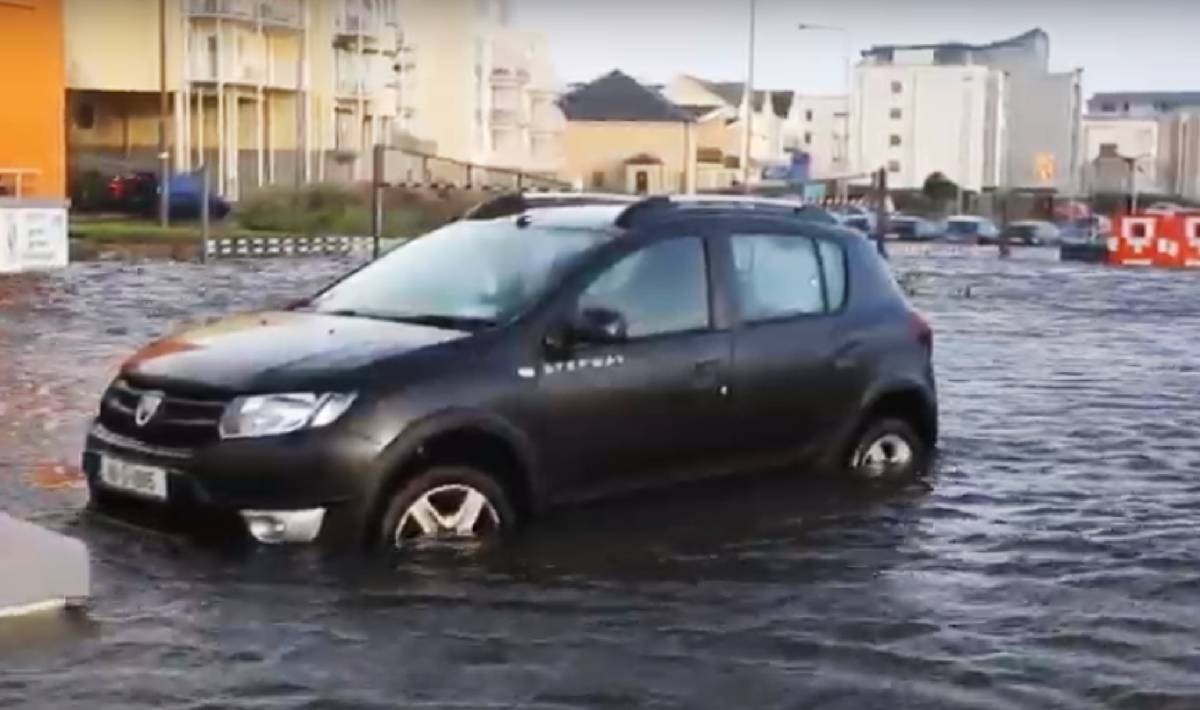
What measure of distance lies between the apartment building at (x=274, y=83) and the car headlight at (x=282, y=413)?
46.4 metres

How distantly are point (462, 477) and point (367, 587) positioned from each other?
657mm

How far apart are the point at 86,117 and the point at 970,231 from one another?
25295 millimetres

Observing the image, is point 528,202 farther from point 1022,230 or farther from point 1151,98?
point 1151,98

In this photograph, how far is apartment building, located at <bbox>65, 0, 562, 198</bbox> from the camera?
54000 millimetres

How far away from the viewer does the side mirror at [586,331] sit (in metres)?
7.88

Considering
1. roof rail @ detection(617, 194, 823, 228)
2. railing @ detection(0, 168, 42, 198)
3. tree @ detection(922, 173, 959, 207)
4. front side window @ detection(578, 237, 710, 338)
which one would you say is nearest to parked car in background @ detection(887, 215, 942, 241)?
tree @ detection(922, 173, 959, 207)

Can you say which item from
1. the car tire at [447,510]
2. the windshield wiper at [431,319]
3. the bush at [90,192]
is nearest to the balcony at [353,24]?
Answer: the bush at [90,192]

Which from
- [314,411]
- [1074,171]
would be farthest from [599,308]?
[1074,171]

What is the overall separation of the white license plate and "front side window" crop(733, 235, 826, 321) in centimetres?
271

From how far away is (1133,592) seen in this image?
7.74m

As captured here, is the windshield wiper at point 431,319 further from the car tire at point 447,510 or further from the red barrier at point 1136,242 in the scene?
the red barrier at point 1136,242

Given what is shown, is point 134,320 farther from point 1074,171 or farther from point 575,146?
point 1074,171

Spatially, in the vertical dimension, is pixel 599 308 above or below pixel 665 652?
above

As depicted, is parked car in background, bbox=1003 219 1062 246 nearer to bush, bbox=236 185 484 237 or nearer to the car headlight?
bush, bbox=236 185 484 237
